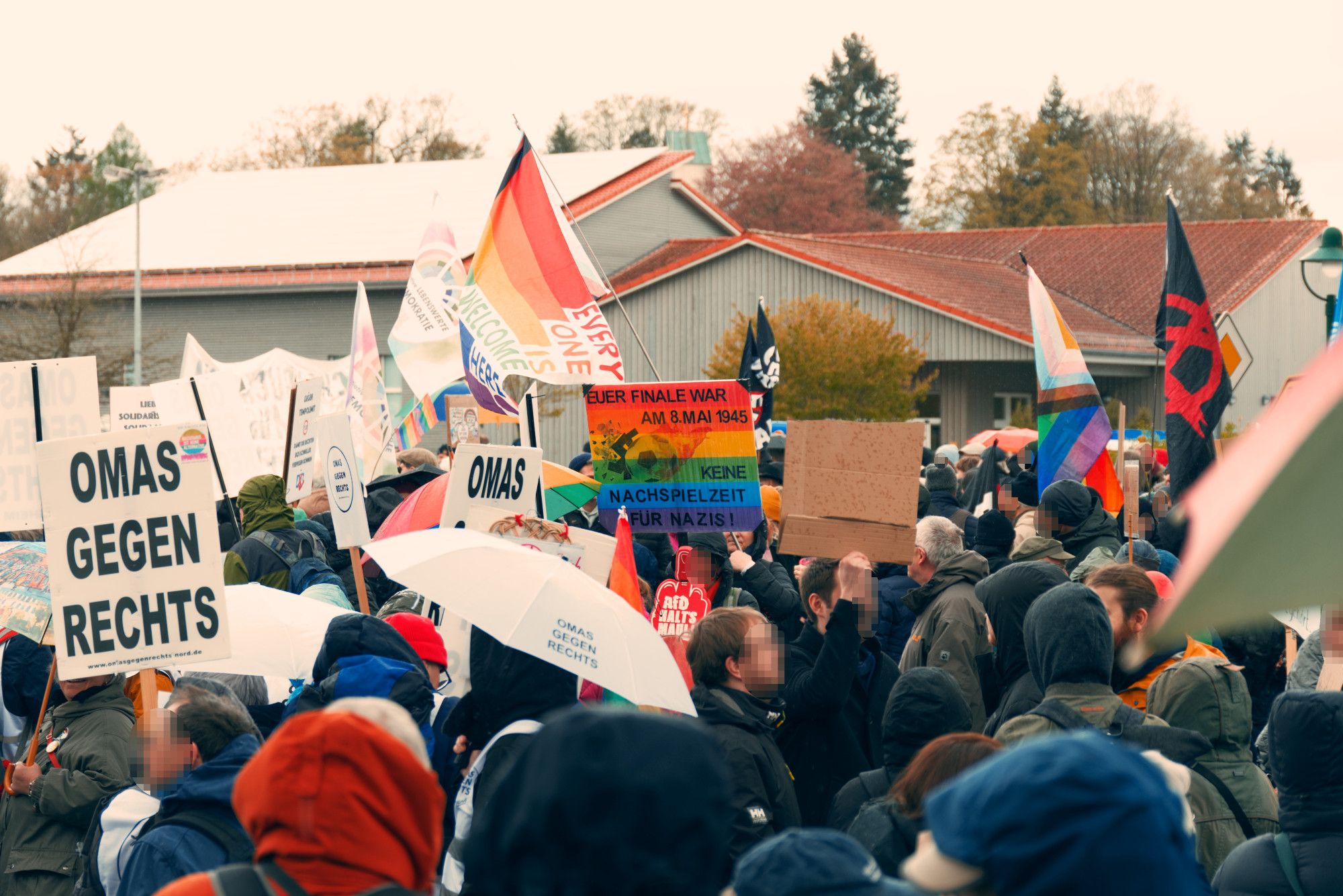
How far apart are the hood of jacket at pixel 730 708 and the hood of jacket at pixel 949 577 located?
1816 mm

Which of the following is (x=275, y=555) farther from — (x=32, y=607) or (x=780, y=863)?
(x=780, y=863)

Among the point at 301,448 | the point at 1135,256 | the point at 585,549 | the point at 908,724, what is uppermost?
the point at 1135,256

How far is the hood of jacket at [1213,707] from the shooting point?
14.8ft

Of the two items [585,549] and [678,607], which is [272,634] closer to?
[585,549]

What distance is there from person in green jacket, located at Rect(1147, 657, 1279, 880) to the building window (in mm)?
32099

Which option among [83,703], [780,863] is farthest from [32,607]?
[780,863]

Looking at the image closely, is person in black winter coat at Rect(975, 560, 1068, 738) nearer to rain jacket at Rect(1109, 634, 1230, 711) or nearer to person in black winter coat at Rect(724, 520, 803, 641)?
rain jacket at Rect(1109, 634, 1230, 711)

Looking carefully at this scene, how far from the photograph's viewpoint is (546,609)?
4.18 m

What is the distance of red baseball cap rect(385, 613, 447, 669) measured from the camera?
520 cm

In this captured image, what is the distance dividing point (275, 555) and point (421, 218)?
3419cm

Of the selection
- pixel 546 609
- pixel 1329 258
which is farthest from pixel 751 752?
pixel 1329 258

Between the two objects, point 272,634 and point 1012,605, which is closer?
point 272,634

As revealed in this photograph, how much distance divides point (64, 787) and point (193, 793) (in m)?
1.40

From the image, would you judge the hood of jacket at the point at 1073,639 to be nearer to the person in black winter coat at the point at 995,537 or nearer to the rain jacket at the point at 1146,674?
the rain jacket at the point at 1146,674
